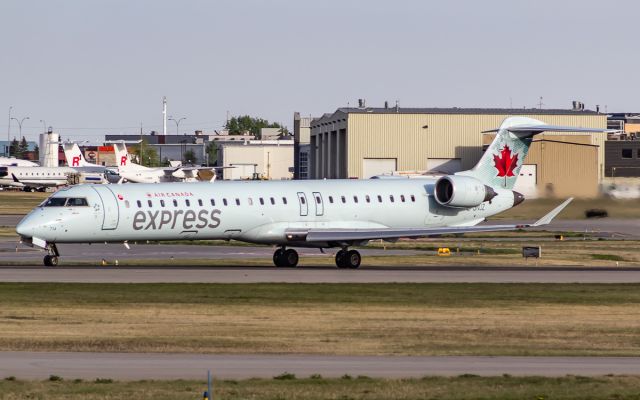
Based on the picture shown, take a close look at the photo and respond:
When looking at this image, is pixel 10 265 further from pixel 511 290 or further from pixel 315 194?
pixel 511 290

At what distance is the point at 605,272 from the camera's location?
43.9 meters

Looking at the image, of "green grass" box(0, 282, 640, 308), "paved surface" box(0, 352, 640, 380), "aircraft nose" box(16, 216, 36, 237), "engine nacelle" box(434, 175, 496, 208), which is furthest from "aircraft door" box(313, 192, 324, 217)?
"paved surface" box(0, 352, 640, 380)

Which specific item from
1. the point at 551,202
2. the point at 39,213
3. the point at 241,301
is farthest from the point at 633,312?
the point at 551,202

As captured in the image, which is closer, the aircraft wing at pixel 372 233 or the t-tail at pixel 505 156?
the aircraft wing at pixel 372 233

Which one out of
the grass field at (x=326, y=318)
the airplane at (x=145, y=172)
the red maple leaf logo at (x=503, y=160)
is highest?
the airplane at (x=145, y=172)

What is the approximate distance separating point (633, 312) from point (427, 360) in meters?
10.9

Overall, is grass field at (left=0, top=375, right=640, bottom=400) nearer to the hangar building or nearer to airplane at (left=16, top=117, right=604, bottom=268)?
airplane at (left=16, top=117, right=604, bottom=268)

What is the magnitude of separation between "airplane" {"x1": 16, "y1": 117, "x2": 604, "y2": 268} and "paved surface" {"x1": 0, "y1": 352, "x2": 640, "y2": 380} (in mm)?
20106

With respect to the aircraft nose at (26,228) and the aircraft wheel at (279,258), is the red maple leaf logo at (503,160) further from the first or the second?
the aircraft nose at (26,228)

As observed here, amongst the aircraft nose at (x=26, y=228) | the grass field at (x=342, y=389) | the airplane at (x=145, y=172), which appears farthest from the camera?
the airplane at (x=145, y=172)

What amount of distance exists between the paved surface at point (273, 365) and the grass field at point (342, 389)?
73cm

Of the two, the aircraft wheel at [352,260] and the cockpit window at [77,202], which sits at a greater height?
the cockpit window at [77,202]

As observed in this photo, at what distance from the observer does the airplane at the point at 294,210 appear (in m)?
43.0

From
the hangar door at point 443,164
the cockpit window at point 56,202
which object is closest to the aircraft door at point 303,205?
the cockpit window at point 56,202
